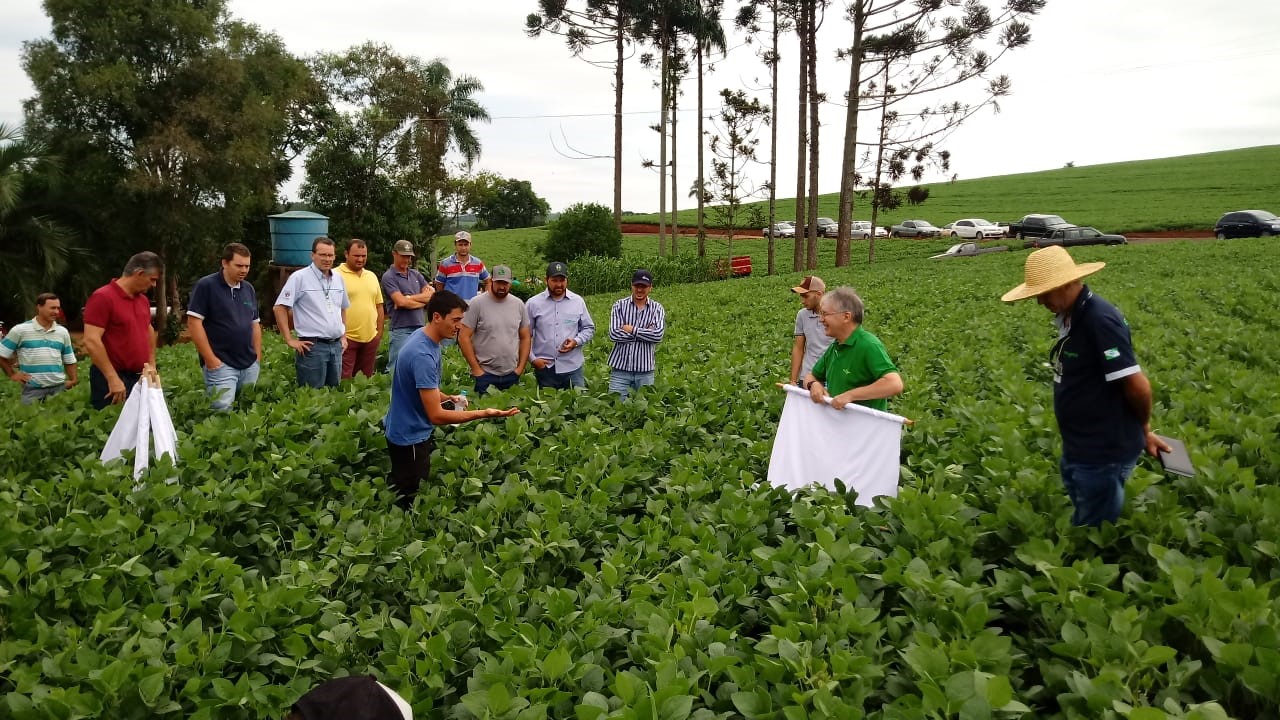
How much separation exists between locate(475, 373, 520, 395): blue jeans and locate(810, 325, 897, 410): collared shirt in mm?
3382

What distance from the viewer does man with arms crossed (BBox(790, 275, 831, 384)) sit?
22.3 feet

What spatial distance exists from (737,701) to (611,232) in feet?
110

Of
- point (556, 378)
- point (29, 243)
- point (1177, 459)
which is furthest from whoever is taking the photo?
point (29, 243)

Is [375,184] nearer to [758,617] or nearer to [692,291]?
[692,291]

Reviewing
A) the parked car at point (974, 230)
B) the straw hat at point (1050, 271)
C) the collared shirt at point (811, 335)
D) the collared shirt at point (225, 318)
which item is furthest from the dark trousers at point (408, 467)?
the parked car at point (974, 230)

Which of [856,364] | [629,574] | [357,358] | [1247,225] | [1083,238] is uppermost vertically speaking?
[1247,225]

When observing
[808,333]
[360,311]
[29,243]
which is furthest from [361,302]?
[29,243]

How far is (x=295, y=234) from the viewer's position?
2291 centimetres

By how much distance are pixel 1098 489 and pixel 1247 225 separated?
138 feet

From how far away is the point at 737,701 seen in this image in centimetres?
247

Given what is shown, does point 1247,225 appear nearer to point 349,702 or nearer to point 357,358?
point 357,358

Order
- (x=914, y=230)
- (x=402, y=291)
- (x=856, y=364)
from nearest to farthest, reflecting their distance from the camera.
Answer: (x=856, y=364) < (x=402, y=291) < (x=914, y=230)

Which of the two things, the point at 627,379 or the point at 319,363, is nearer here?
the point at 627,379

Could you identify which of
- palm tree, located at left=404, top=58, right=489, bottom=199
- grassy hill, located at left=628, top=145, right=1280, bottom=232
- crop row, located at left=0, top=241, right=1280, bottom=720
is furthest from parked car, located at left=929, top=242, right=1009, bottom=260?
crop row, located at left=0, top=241, right=1280, bottom=720
